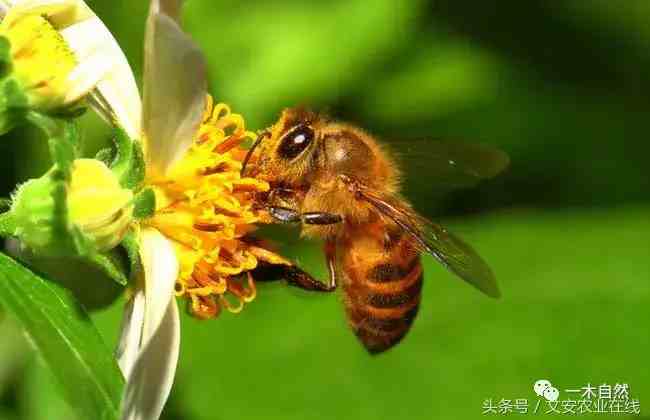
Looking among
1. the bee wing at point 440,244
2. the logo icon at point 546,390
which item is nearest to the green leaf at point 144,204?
the bee wing at point 440,244

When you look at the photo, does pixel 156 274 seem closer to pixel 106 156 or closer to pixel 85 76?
pixel 106 156

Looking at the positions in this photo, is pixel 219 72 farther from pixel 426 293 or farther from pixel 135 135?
pixel 135 135

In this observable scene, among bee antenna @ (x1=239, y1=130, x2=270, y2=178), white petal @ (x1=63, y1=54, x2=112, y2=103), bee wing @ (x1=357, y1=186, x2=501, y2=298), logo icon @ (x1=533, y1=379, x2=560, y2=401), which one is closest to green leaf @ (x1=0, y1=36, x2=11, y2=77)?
white petal @ (x1=63, y1=54, x2=112, y2=103)

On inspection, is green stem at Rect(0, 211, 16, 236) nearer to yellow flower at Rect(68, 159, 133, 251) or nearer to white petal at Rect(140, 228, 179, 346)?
yellow flower at Rect(68, 159, 133, 251)

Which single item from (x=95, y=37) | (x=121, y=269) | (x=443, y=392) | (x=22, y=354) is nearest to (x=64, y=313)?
(x=121, y=269)

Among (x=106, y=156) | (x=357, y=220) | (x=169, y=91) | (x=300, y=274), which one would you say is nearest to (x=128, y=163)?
(x=106, y=156)

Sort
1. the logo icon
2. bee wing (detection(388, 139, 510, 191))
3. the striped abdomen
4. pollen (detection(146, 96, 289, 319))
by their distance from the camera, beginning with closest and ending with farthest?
pollen (detection(146, 96, 289, 319)) → the striped abdomen → bee wing (detection(388, 139, 510, 191)) → the logo icon
